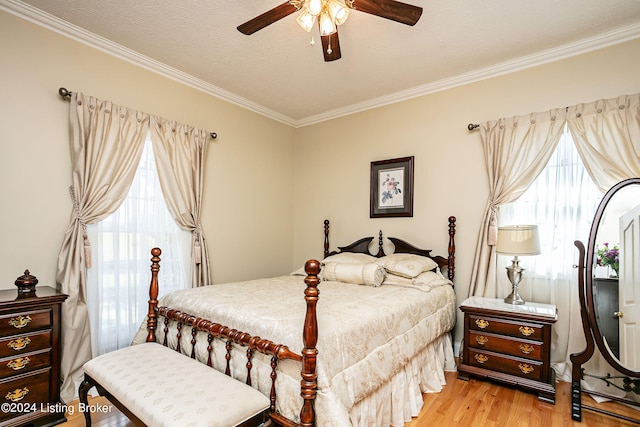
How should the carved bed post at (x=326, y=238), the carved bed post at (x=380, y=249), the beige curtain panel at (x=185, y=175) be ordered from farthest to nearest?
1. the carved bed post at (x=326, y=238)
2. the carved bed post at (x=380, y=249)
3. the beige curtain panel at (x=185, y=175)

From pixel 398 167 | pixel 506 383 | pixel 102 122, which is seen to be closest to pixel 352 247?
pixel 398 167

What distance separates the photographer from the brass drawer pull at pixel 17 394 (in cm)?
195

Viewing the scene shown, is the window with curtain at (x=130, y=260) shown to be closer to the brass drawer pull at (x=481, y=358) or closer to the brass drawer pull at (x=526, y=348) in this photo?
the brass drawer pull at (x=481, y=358)

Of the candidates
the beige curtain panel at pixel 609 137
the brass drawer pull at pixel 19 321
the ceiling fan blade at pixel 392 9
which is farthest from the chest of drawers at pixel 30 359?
the beige curtain panel at pixel 609 137

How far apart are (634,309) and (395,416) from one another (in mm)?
1717

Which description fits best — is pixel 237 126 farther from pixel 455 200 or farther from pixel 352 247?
pixel 455 200

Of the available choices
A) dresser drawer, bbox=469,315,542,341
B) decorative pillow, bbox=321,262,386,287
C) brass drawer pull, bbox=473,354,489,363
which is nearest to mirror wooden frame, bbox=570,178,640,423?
dresser drawer, bbox=469,315,542,341

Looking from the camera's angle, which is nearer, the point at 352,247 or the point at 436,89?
the point at 436,89

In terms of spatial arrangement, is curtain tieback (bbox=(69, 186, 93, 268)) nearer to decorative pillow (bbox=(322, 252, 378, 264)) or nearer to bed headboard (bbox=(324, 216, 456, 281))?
decorative pillow (bbox=(322, 252, 378, 264))

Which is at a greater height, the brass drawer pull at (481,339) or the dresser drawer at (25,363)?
the dresser drawer at (25,363)

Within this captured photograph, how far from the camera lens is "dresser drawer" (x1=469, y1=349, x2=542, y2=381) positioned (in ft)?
7.98

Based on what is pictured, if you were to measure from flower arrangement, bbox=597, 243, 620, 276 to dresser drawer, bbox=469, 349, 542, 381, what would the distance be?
0.87 metres

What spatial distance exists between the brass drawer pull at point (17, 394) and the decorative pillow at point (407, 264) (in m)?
2.82

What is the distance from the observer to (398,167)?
377 centimetres
